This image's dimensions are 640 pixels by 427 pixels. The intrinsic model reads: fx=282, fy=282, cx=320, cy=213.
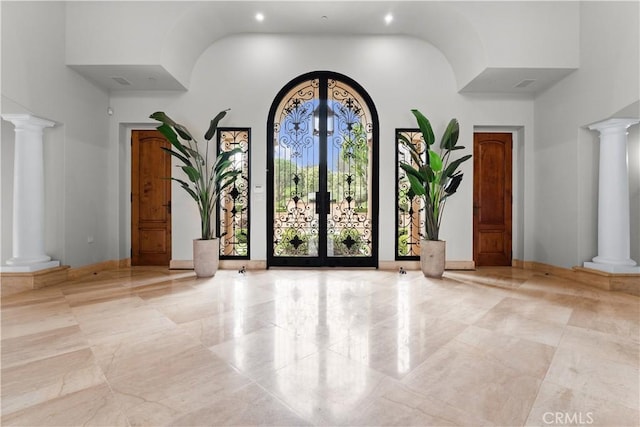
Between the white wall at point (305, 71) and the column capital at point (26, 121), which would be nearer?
the column capital at point (26, 121)

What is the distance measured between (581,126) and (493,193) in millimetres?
1513

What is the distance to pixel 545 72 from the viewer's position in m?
4.14

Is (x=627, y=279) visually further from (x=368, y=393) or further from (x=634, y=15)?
(x=368, y=393)

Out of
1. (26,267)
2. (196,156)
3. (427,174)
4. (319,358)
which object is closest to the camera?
(319,358)

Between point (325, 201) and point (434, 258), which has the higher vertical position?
point (325, 201)

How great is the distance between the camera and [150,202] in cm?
505

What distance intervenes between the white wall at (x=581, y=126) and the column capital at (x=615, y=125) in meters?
0.12

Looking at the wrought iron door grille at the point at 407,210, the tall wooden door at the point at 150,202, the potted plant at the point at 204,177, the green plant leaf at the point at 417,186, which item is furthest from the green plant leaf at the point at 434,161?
the tall wooden door at the point at 150,202

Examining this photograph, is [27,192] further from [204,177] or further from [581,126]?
[581,126]

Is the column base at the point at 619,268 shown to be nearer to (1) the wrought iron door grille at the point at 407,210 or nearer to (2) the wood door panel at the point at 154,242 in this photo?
(1) the wrought iron door grille at the point at 407,210

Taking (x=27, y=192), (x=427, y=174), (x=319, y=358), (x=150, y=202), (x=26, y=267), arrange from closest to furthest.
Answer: (x=319, y=358)
(x=26, y=267)
(x=27, y=192)
(x=427, y=174)
(x=150, y=202)

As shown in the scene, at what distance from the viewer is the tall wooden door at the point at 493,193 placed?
5.09 metres

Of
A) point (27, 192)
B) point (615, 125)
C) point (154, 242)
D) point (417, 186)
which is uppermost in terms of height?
point (615, 125)
